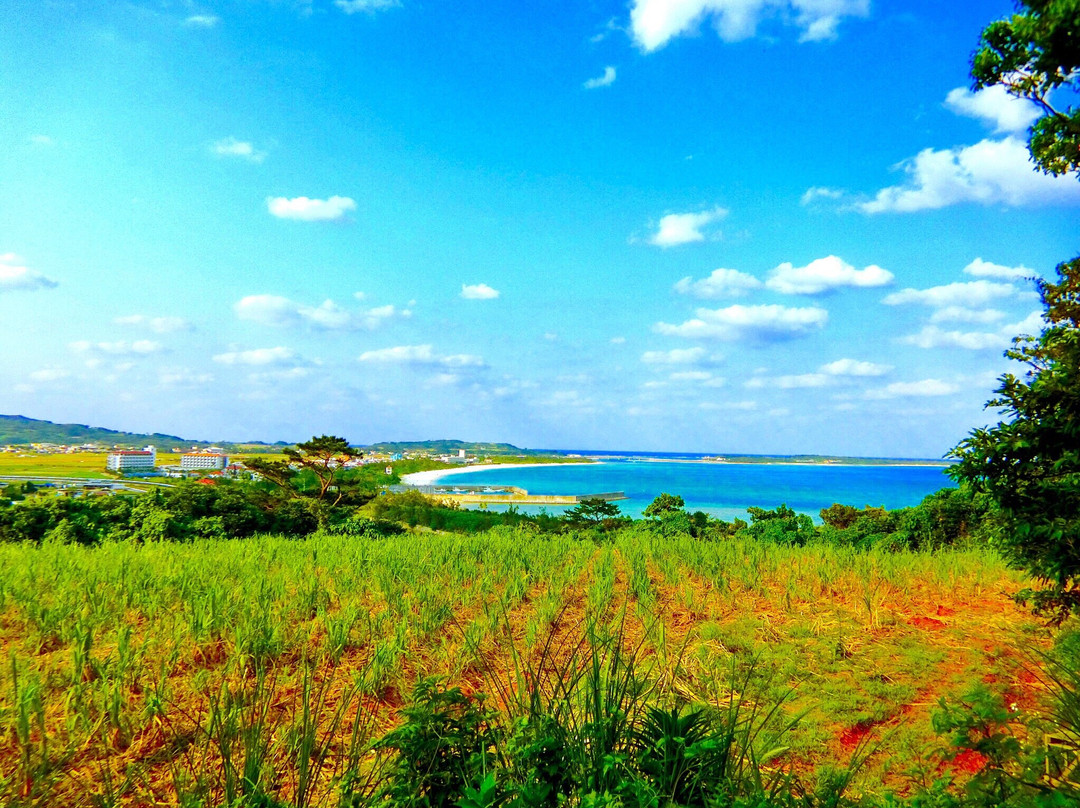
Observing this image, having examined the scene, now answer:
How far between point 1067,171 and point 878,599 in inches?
161

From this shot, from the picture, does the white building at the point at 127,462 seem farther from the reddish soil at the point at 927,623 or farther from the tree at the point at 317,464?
the reddish soil at the point at 927,623

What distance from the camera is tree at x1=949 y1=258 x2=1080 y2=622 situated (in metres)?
3.95

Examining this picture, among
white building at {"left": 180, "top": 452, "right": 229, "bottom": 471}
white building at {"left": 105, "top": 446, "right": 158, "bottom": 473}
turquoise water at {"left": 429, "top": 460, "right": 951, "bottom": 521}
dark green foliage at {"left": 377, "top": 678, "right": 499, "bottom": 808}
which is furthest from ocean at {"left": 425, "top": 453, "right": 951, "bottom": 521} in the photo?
white building at {"left": 105, "top": 446, "right": 158, "bottom": 473}

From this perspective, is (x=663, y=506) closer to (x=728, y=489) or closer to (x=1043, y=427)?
(x=1043, y=427)

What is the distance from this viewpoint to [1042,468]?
13.9 feet

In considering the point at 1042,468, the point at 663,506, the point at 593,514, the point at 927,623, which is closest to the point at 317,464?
the point at 593,514

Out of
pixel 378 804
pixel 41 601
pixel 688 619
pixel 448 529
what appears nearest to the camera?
pixel 378 804

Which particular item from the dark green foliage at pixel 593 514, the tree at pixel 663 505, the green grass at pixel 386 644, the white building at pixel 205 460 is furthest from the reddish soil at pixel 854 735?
the white building at pixel 205 460

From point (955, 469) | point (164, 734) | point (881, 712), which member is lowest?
point (881, 712)

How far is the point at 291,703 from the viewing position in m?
2.95

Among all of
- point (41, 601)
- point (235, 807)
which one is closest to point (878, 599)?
point (235, 807)

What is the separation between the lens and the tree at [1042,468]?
395cm

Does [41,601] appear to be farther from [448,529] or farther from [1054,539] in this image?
[448,529]

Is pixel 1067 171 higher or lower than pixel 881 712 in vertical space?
higher
